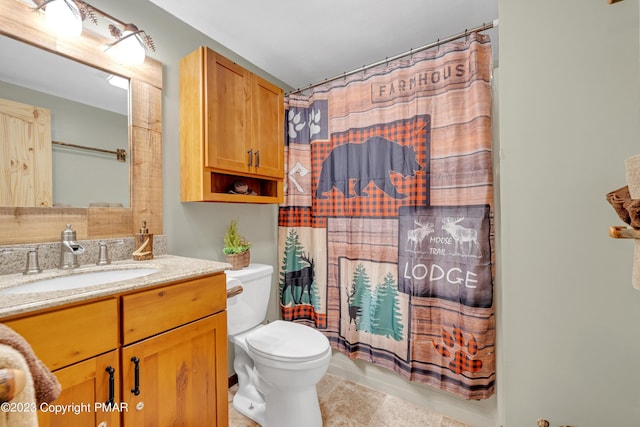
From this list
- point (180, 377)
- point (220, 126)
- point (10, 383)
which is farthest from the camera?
point (220, 126)

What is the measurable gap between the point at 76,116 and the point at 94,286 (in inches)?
35.1

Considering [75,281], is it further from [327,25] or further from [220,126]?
[327,25]

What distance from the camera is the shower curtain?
139cm

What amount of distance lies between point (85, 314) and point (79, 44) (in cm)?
121

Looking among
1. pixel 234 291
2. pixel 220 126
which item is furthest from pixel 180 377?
pixel 220 126

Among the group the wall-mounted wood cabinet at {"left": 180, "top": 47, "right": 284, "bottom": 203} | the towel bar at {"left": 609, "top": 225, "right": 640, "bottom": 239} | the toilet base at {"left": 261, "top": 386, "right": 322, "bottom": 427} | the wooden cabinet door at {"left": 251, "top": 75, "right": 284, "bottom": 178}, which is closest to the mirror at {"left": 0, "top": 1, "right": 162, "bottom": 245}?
the wall-mounted wood cabinet at {"left": 180, "top": 47, "right": 284, "bottom": 203}

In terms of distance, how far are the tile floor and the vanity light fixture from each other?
2034 mm

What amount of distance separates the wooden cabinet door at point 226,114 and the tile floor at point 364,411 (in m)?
1.51

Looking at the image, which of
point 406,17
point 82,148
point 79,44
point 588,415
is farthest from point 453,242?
point 79,44

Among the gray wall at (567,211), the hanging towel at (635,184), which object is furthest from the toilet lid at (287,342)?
the hanging towel at (635,184)

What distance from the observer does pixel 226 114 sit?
1513 millimetres

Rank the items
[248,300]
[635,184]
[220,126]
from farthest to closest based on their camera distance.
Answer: [248,300]
[220,126]
[635,184]

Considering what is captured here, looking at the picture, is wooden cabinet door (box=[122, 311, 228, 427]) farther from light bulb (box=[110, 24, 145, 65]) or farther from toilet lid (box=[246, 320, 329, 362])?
light bulb (box=[110, 24, 145, 65])

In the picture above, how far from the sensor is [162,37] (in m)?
1.47
